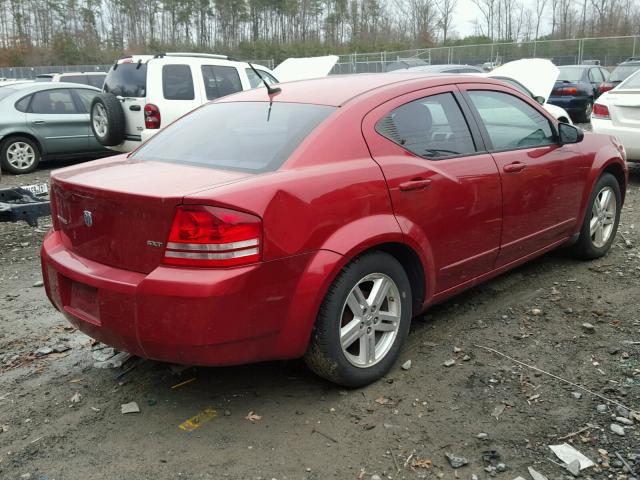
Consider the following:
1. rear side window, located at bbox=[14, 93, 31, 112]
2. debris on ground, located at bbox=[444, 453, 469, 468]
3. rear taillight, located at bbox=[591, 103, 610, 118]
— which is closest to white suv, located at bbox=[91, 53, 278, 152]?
rear side window, located at bbox=[14, 93, 31, 112]

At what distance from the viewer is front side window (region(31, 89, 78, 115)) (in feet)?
36.4

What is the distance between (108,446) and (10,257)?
3.89 m

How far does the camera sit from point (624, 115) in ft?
27.5

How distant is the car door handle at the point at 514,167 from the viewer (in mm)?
4090

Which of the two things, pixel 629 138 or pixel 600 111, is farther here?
pixel 600 111

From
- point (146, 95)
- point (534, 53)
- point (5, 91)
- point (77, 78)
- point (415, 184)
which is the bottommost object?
point (415, 184)

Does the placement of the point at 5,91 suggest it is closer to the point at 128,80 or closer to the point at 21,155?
the point at 21,155

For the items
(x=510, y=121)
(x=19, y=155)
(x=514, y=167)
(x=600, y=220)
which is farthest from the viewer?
(x=19, y=155)

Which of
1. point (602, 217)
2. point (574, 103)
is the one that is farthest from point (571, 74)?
point (602, 217)

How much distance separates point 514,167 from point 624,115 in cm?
519

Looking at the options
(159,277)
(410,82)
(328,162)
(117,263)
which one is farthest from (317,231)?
(410,82)

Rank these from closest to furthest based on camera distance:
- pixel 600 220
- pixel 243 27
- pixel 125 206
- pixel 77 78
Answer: pixel 125 206 < pixel 600 220 < pixel 77 78 < pixel 243 27

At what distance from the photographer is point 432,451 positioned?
9.27 ft

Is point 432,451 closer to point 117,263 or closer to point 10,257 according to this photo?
point 117,263
